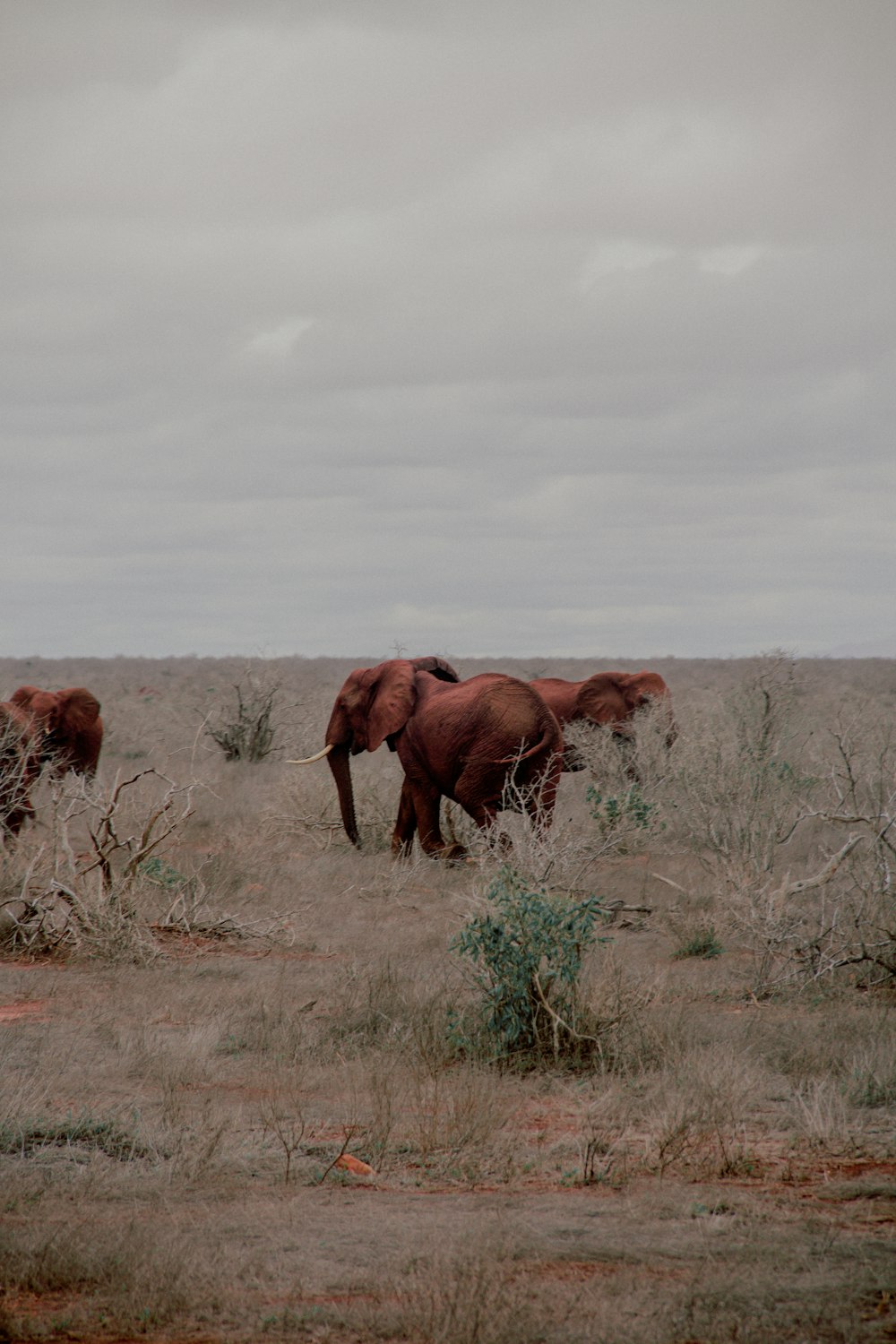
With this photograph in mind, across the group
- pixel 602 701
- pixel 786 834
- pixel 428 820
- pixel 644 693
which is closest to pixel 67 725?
pixel 428 820

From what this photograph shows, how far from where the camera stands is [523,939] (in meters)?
7.72

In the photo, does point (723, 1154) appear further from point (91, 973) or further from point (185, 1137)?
point (91, 973)

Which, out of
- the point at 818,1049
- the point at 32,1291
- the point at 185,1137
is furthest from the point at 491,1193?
the point at 818,1049

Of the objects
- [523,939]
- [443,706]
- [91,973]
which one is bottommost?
[91,973]

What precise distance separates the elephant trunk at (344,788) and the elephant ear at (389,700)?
16.0 inches

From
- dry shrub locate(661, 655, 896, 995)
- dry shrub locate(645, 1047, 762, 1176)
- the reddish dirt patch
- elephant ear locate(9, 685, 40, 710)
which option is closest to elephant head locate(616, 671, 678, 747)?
dry shrub locate(661, 655, 896, 995)

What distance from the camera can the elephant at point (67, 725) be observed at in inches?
649

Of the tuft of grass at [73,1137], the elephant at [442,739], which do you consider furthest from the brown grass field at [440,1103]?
the elephant at [442,739]

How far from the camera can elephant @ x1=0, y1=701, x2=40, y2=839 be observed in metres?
13.6

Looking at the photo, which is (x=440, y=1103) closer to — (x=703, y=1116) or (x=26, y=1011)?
(x=703, y=1116)

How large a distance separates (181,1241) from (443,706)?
31.1 feet

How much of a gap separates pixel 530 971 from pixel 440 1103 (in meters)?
1.17

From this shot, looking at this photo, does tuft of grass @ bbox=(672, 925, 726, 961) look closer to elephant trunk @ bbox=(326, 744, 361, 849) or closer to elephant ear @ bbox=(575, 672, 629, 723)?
elephant trunk @ bbox=(326, 744, 361, 849)

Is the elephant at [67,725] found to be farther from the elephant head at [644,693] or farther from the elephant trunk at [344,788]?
the elephant head at [644,693]
